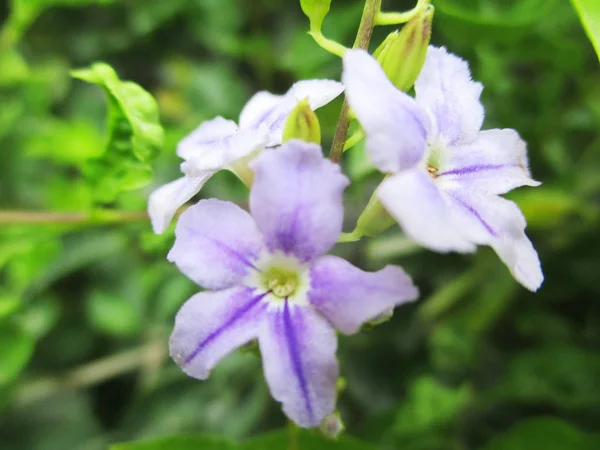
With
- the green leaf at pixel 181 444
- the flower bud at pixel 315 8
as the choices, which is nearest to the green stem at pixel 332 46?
the flower bud at pixel 315 8

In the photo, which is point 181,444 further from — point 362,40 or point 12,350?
point 362,40

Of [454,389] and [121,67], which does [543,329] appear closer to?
[454,389]

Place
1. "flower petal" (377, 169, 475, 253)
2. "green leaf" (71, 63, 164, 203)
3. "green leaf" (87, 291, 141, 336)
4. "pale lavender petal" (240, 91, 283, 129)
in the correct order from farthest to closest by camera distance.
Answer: "green leaf" (87, 291, 141, 336)
"green leaf" (71, 63, 164, 203)
"pale lavender petal" (240, 91, 283, 129)
"flower petal" (377, 169, 475, 253)

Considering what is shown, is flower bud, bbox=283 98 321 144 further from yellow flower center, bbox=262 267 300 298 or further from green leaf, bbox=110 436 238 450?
green leaf, bbox=110 436 238 450

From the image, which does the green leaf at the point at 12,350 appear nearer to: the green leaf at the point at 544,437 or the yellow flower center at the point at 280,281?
the yellow flower center at the point at 280,281

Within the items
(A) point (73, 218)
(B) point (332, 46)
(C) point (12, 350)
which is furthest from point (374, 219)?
(C) point (12, 350)

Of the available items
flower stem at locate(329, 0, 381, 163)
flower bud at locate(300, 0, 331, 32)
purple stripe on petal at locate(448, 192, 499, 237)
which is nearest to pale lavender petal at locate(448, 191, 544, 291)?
purple stripe on petal at locate(448, 192, 499, 237)
